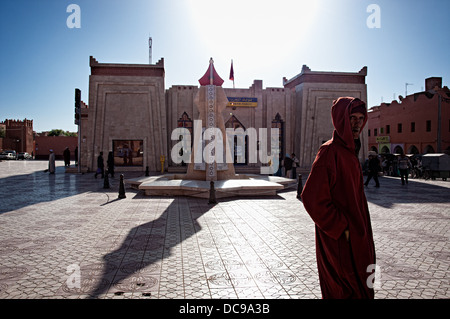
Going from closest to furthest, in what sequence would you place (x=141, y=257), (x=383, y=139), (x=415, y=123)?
(x=141, y=257) → (x=415, y=123) → (x=383, y=139)

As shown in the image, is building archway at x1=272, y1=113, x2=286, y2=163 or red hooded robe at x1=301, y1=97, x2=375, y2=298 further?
building archway at x1=272, y1=113, x2=286, y2=163

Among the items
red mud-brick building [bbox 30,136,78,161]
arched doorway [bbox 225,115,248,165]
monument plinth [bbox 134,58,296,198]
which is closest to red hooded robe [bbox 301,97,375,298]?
monument plinth [bbox 134,58,296,198]

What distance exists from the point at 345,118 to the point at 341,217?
801 millimetres

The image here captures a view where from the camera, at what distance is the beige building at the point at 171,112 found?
25859mm

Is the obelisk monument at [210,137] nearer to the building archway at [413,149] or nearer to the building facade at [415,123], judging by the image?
the building facade at [415,123]

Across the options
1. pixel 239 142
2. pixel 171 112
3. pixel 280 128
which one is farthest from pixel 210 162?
pixel 280 128

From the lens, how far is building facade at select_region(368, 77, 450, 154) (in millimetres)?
32719

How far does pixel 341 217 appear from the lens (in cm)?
225

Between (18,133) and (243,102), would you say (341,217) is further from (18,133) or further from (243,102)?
(18,133)

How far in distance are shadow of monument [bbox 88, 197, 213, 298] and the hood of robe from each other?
106 inches

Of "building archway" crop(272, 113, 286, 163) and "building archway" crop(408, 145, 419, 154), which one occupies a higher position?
"building archway" crop(272, 113, 286, 163)

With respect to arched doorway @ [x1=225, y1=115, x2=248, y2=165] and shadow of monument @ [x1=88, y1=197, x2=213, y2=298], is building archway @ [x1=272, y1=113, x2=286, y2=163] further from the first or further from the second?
shadow of monument @ [x1=88, y1=197, x2=213, y2=298]
